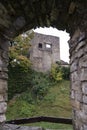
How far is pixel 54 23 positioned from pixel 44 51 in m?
14.8

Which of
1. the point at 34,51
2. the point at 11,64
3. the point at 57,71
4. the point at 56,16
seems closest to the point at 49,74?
the point at 57,71

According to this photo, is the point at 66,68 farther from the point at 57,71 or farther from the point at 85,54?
the point at 85,54

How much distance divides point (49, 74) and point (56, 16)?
1401 cm

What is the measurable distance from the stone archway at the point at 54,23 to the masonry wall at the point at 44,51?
13.4 metres

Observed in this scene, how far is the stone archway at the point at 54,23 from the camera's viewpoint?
260 cm

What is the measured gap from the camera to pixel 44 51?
717 inches

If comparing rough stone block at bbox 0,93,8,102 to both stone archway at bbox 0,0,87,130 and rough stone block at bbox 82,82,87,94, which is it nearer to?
stone archway at bbox 0,0,87,130

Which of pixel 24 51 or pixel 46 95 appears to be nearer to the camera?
pixel 46 95

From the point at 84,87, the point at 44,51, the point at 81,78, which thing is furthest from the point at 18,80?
the point at 84,87

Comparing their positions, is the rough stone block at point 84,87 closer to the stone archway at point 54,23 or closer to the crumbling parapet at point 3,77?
the stone archway at point 54,23

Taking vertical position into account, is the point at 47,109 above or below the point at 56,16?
below

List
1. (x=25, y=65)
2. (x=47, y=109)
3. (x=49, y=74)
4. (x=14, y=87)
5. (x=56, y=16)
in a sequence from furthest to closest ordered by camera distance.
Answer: (x=49, y=74) → (x=25, y=65) → (x=14, y=87) → (x=47, y=109) → (x=56, y=16)

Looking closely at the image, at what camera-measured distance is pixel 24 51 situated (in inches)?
635

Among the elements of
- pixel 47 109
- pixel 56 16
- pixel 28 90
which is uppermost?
pixel 56 16
